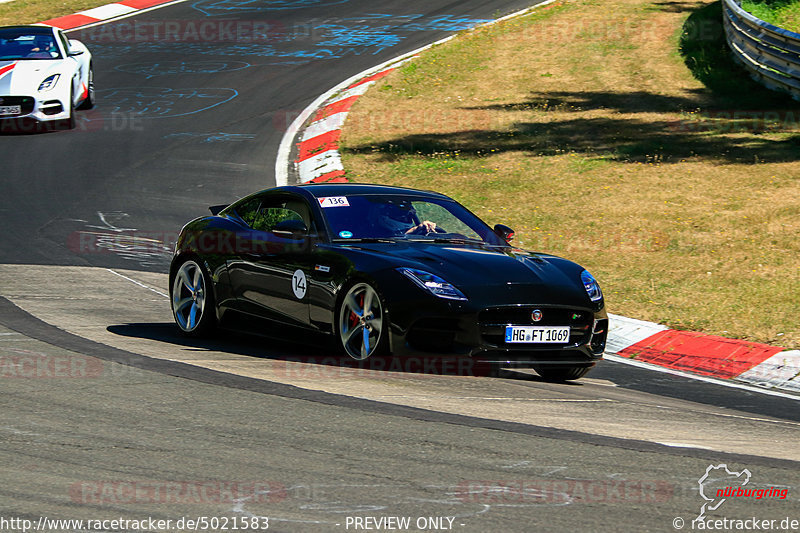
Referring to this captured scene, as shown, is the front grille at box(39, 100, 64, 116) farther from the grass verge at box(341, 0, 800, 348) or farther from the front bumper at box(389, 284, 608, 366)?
the front bumper at box(389, 284, 608, 366)

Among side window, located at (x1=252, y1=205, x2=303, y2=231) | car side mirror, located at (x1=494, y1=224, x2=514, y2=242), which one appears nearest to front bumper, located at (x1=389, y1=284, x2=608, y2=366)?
car side mirror, located at (x1=494, y1=224, x2=514, y2=242)

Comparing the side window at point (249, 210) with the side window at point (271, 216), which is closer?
the side window at point (271, 216)

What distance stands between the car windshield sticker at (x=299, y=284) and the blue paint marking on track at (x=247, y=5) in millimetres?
21446

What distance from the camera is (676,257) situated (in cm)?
1208

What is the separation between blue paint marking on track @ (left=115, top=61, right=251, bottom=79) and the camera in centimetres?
2277

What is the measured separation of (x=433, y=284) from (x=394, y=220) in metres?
1.23

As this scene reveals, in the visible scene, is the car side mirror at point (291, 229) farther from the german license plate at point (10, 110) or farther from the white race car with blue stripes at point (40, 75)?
the german license plate at point (10, 110)

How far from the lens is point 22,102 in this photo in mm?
17125

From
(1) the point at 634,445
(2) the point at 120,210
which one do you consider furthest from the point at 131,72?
(1) the point at 634,445

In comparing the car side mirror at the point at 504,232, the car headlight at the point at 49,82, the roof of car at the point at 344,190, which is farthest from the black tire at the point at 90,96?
the car side mirror at the point at 504,232

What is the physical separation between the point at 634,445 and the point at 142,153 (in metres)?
13.1

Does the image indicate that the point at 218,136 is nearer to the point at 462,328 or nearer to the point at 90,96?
the point at 90,96

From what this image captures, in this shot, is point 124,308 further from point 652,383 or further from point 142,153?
point 142,153

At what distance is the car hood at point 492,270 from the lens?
7.36 meters
